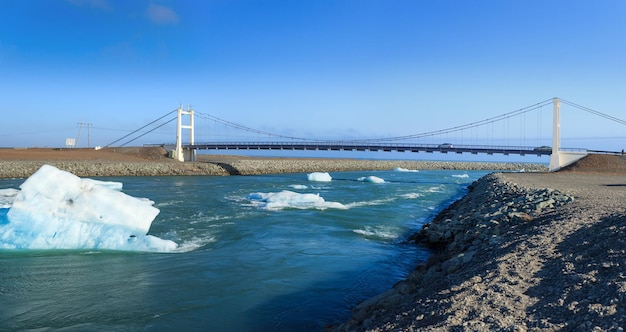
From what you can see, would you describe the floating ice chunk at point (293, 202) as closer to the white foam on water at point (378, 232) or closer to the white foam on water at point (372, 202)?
the white foam on water at point (372, 202)

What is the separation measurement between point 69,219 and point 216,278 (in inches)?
171

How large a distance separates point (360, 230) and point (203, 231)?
15.4 ft

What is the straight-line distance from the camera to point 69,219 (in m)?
9.27

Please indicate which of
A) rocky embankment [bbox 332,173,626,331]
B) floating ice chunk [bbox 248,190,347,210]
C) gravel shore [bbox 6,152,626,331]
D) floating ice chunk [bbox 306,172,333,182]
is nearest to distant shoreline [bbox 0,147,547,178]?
floating ice chunk [bbox 306,172,333,182]

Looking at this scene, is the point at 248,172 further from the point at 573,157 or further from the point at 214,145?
the point at 573,157

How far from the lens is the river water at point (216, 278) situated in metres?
5.61

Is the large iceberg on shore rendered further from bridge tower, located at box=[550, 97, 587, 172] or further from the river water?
bridge tower, located at box=[550, 97, 587, 172]

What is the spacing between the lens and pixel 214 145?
5772 centimetres

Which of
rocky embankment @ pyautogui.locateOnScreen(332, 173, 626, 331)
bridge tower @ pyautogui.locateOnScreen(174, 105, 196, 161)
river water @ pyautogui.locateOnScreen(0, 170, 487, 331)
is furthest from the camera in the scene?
bridge tower @ pyautogui.locateOnScreen(174, 105, 196, 161)

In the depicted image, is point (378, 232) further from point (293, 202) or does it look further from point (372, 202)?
point (372, 202)

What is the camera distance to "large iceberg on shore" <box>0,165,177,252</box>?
8.98 meters

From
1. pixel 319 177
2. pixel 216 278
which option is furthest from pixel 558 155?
pixel 216 278

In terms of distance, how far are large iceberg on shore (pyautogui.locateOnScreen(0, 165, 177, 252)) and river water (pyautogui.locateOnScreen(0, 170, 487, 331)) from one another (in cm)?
29

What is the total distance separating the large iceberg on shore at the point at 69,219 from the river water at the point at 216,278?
0.96 ft
